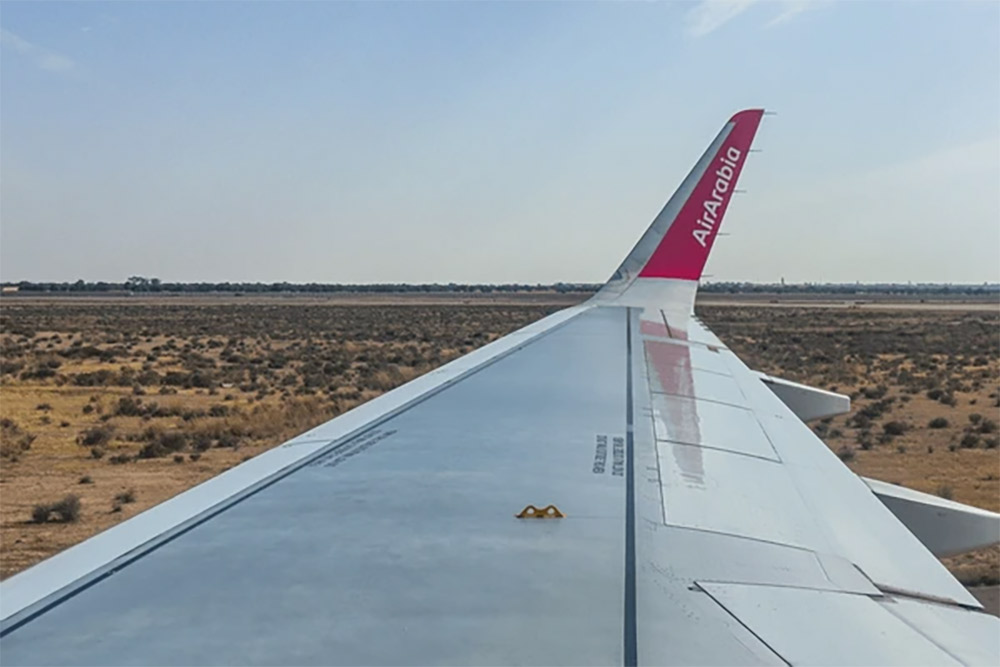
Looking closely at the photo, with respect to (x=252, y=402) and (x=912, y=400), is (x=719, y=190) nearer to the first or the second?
(x=252, y=402)

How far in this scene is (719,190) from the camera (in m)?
8.59

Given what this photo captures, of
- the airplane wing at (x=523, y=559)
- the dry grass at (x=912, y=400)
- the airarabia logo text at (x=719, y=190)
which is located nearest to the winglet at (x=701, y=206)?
the airarabia logo text at (x=719, y=190)

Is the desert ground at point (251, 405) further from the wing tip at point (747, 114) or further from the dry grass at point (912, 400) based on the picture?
the wing tip at point (747, 114)

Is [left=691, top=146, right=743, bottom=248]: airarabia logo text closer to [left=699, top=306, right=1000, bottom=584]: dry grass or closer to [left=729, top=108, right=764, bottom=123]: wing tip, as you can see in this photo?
[left=729, top=108, right=764, bottom=123]: wing tip

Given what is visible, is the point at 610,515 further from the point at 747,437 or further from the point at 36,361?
the point at 36,361

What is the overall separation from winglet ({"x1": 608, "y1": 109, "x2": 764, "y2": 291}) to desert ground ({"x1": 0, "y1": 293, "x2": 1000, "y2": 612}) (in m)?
3.51

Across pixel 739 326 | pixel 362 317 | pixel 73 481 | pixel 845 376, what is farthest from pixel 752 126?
pixel 362 317

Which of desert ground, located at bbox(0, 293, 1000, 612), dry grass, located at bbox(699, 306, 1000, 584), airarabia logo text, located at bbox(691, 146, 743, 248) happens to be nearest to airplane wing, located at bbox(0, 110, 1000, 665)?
airarabia logo text, located at bbox(691, 146, 743, 248)

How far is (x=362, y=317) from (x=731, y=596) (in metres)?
67.1

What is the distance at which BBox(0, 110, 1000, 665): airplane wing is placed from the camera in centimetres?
175

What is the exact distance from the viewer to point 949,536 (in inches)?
151

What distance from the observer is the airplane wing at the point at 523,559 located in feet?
5.73

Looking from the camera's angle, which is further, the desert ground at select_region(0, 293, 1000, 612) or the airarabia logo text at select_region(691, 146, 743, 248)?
the desert ground at select_region(0, 293, 1000, 612)

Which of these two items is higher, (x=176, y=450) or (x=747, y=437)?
(x=747, y=437)
